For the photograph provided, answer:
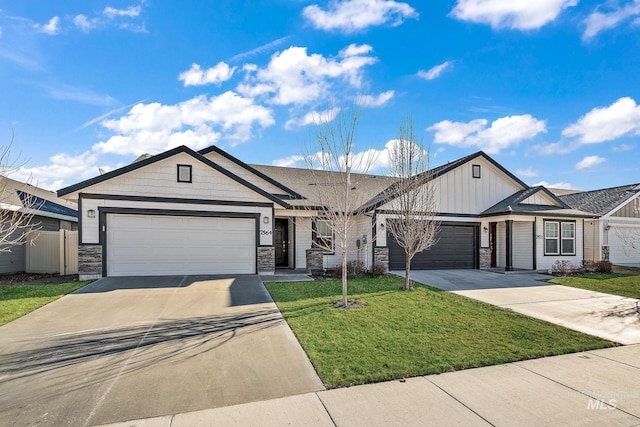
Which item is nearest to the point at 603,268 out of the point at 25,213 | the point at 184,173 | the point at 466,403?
the point at 466,403

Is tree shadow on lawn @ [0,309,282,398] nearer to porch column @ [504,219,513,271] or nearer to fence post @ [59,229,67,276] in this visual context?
fence post @ [59,229,67,276]

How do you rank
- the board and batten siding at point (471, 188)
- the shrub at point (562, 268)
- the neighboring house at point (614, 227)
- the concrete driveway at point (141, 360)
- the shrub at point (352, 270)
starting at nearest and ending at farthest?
the concrete driveway at point (141, 360)
the shrub at point (352, 270)
the shrub at point (562, 268)
the board and batten siding at point (471, 188)
the neighboring house at point (614, 227)

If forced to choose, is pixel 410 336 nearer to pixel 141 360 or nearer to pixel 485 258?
pixel 141 360

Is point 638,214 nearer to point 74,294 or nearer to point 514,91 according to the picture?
point 514,91

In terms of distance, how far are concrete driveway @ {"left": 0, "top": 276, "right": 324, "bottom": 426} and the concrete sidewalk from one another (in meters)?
0.30

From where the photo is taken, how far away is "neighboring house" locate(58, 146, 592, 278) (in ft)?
38.5

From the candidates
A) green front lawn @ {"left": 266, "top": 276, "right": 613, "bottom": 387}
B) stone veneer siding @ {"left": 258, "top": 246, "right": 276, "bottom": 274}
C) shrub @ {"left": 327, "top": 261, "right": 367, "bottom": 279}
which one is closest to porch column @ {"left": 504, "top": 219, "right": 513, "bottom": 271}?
shrub @ {"left": 327, "top": 261, "right": 367, "bottom": 279}

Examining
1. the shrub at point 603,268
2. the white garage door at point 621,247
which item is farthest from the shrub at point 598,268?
the white garage door at point 621,247

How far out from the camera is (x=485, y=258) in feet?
52.4

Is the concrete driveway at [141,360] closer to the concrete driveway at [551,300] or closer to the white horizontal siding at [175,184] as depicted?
the white horizontal siding at [175,184]

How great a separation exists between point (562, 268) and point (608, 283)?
265cm

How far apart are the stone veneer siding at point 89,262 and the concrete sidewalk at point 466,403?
9774mm

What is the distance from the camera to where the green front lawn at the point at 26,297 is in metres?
7.18

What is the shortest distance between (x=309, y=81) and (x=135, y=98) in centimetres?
689
